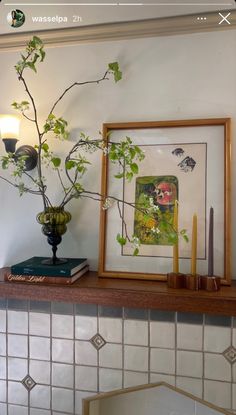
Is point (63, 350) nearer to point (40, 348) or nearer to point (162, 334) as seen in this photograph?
point (40, 348)

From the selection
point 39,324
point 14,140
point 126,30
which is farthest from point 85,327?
point 126,30

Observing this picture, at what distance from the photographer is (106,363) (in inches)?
40.2

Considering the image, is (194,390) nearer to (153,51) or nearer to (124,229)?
(124,229)

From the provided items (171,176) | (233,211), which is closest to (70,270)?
(171,176)

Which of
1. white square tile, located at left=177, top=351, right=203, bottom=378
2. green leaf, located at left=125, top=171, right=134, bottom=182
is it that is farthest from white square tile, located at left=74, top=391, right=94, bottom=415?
green leaf, located at left=125, top=171, right=134, bottom=182

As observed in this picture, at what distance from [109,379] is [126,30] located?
120cm

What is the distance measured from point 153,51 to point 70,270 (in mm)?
803

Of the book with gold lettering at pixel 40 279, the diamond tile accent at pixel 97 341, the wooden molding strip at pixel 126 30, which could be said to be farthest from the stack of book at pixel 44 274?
the wooden molding strip at pixel 126 30

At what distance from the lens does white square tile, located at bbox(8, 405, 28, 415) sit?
1099 millimetres

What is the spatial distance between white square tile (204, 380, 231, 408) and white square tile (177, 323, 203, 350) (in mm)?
117

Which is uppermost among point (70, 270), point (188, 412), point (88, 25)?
point (88, 25)

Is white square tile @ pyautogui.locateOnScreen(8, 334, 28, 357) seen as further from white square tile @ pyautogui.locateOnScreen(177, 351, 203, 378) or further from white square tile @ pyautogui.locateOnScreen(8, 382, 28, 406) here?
white square tile @ pyautogui.locateOnScreen(177, 351, 203, 378)

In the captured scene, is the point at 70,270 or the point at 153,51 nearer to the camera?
the point at 70,270

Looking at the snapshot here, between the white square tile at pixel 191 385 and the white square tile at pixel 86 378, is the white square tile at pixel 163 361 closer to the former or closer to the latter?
the white square tile at pixel 191 385
